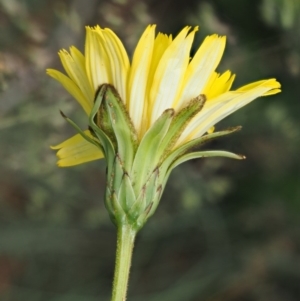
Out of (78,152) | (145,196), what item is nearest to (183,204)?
(78,152)

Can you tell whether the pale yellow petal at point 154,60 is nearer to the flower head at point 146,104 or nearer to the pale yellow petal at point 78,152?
the flower head at point 146,104

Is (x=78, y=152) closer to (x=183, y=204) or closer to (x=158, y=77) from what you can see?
→ (x=158, y=77)

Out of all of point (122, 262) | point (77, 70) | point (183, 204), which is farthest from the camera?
point (183, 204)

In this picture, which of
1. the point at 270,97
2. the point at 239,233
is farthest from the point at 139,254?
the point at 270,97

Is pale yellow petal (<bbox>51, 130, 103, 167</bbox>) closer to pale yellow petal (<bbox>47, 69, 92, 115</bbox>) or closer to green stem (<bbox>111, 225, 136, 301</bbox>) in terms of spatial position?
pale yellow petal (<bbox>47, 69, 92, 115</bbox>)

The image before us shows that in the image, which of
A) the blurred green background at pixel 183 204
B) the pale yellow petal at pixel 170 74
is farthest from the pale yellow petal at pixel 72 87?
the blurred green background at pixel 183 204

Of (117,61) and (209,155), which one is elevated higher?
(117,61)

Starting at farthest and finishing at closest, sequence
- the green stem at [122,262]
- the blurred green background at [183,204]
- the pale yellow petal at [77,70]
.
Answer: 1. the blurred green background at [183,204]
2. the pale yellow petal at [77,70]
3. the green stem at [122,262]
